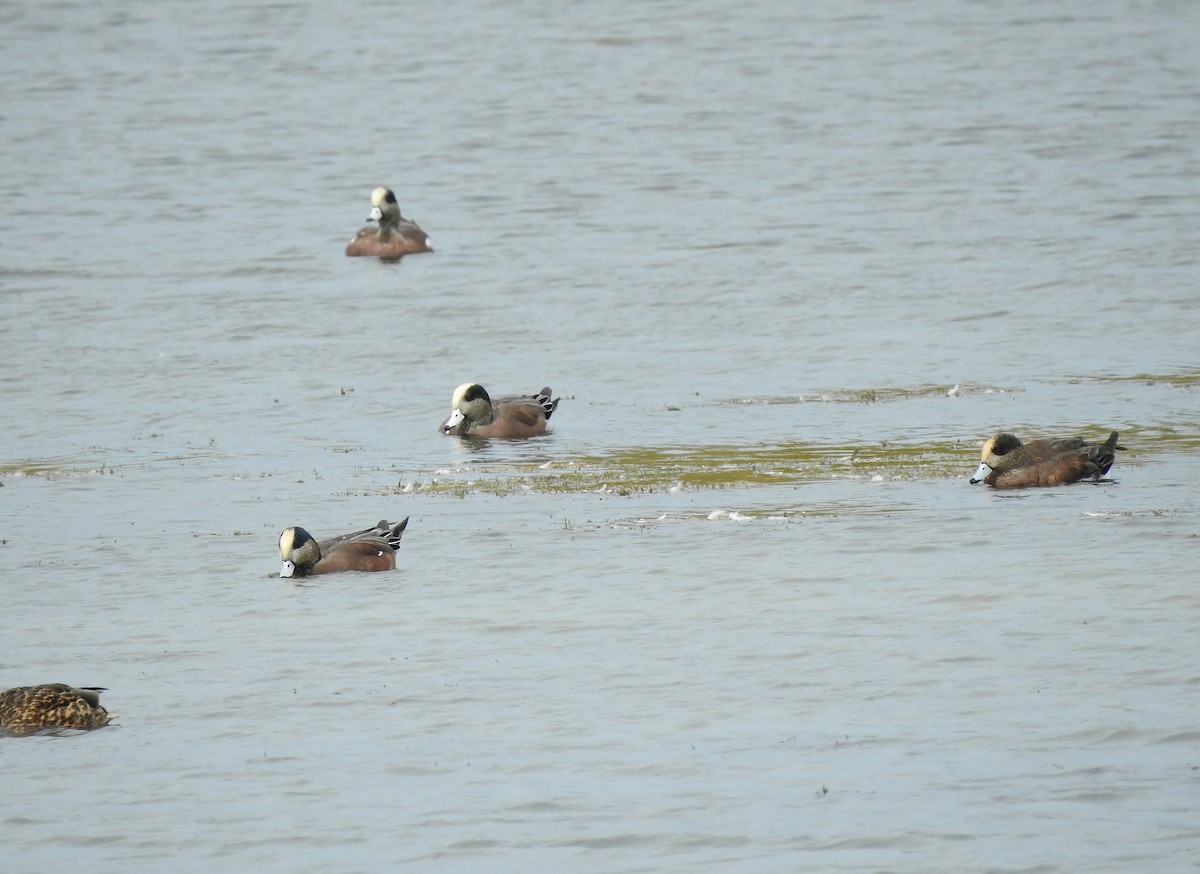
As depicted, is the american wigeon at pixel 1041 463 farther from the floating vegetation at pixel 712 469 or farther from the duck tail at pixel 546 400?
the duck tail at pixel 546 400

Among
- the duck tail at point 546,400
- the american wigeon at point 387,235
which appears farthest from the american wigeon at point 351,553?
the american wigeon at point 387,235

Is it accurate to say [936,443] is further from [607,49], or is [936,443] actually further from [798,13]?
[798,13]

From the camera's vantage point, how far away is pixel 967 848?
1071 centimetres

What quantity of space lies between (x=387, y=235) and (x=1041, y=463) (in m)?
18.8

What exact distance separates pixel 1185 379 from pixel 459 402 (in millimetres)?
8488

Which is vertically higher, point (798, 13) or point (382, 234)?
point (798, 13)

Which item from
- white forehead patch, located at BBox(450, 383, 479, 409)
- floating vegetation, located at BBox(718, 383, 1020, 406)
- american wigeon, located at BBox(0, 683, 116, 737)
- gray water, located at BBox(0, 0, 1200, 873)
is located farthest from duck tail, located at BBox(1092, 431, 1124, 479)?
american wigeon, located at BBox(0, 683, 116, 737)

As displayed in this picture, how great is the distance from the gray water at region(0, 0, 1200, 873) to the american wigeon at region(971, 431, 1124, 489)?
332mm

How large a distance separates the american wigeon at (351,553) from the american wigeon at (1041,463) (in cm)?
542

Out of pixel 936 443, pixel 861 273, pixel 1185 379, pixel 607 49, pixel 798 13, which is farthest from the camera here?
pixel 798 13

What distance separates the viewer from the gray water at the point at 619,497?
11.6m

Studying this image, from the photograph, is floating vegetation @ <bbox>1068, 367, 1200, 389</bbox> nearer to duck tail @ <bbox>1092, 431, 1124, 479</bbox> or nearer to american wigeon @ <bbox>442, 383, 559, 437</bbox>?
duck tail @ <bbox>1092, 431, 1124, 479</bbox>

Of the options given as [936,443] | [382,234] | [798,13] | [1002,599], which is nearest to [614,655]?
[1002,599]

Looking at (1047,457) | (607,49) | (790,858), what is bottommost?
(790,858)
